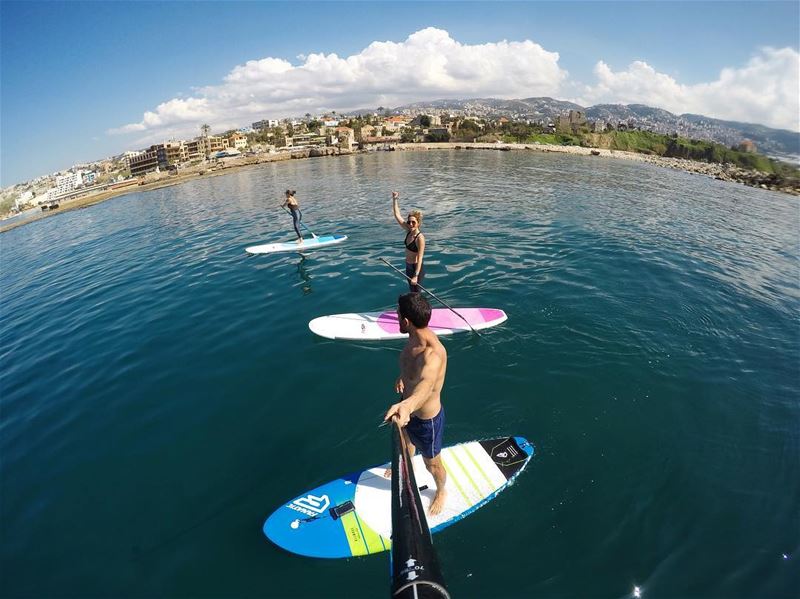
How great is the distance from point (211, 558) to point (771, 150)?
114 meters

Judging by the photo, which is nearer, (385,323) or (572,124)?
(385,323)

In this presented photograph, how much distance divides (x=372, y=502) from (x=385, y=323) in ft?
18.9

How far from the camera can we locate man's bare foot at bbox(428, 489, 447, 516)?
5.46 meters

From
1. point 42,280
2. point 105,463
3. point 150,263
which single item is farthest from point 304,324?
point 42,280

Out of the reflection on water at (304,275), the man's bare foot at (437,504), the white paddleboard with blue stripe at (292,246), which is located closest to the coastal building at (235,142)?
the white paddleboard with blue stripe at (292,246)

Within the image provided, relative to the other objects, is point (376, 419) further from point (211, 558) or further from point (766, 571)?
point (766, 571)

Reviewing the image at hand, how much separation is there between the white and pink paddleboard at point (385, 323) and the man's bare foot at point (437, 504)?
16.5 feet

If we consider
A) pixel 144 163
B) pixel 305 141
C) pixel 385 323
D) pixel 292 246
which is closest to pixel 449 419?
pixel 385 323

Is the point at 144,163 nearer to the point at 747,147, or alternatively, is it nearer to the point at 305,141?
the point at 305,141

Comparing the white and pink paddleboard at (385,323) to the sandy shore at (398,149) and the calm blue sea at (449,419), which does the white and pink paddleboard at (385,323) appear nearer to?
the calm blue sea at (449,419)

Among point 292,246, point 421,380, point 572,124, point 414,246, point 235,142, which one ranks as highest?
point 235,142

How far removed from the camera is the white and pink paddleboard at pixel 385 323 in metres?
10.4

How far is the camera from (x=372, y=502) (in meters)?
5.68

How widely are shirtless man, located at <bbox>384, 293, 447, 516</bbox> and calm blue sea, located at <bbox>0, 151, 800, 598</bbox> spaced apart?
1.55 metres
